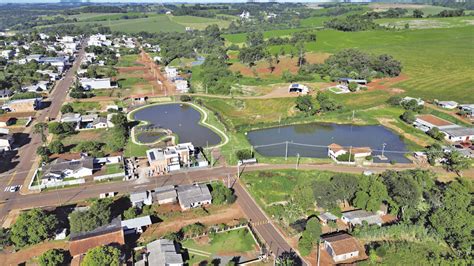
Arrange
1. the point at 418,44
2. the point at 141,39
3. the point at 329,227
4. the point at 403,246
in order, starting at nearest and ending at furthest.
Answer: the point at 403,246 < the point at 329,227 < the point at 418,44 < the point at 141,39

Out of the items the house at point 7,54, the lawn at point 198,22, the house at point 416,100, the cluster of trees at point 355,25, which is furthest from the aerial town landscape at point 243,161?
the lawn at point 198,22

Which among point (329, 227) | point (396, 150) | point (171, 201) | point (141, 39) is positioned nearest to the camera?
point (329, 227)

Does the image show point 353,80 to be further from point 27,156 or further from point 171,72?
point 27,156

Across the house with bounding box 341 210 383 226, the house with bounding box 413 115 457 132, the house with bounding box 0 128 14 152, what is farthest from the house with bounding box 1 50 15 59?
the house with bounding box 341 210 383 226

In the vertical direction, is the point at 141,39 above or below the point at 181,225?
above

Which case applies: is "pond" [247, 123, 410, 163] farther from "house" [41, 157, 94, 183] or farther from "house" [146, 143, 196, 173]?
"house" [41, 157, 94, 183]

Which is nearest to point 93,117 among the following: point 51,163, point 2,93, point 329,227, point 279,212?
point 51,163

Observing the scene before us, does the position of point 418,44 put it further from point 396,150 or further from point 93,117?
point 93,117
